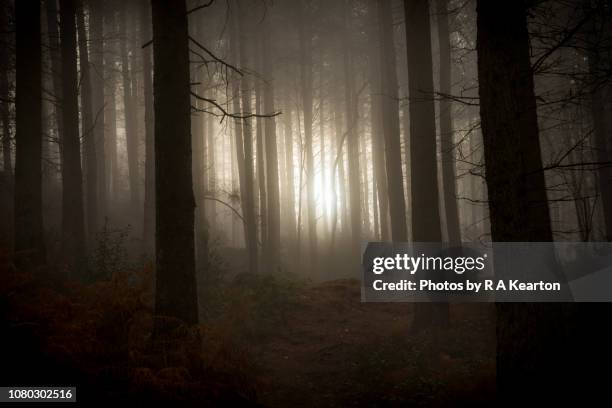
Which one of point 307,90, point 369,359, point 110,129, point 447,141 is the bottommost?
point 369,359

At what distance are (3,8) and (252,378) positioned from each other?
19989 mm

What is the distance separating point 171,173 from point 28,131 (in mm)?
5869

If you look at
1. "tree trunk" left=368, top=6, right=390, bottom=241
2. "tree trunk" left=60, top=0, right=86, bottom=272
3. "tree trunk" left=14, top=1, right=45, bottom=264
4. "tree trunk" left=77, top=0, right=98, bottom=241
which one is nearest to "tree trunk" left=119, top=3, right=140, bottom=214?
"tree trunk" left=77, top=0, right=98, bottom=241

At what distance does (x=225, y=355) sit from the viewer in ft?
16.0

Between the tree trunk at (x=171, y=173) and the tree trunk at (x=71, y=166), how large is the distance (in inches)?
291

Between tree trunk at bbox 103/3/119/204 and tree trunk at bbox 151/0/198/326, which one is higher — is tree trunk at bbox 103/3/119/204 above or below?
above

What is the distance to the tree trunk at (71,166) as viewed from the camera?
11695mm

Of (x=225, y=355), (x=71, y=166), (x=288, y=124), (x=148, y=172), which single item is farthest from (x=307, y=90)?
(x=225, y=355)

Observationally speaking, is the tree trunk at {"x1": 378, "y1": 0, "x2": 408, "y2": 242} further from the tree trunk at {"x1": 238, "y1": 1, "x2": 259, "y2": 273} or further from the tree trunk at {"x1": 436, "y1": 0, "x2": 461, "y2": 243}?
the tree trunk at {"x1": 238, "y1": 1, "x2": 259, "y2": 273}

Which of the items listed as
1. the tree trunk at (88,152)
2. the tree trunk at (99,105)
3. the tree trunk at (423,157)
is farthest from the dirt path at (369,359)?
the tree trunk at (99,105)

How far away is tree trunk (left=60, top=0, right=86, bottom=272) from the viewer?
11695 mm

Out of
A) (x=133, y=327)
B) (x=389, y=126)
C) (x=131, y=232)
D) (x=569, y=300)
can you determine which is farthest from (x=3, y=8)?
(x=569, y=300)

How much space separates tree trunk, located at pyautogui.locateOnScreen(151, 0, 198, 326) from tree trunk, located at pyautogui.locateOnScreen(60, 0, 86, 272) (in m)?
7.40

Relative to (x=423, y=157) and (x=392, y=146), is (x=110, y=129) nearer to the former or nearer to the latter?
(x=392, y=146)
